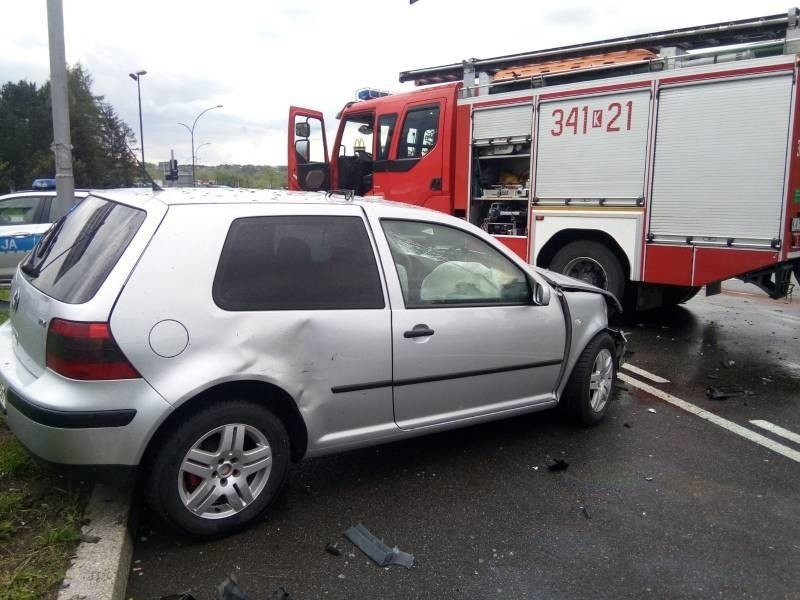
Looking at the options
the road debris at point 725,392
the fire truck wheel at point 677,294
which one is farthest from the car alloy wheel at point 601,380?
the fire truck wheel at point 677,294

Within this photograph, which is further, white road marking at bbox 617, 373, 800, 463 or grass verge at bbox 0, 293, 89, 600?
white road marking at bbox 617, 373, 800, 463

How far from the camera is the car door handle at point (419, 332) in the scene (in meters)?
3.46

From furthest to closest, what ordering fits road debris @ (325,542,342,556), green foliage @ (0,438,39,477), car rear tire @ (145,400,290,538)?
green foliage @ (0,438,39,477)
road debris @ (325,542,342,556)
car rear tire @ (145,400,290,538)

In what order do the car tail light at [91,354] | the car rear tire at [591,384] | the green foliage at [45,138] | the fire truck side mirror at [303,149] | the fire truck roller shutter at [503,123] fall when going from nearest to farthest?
the car tail light at [91,354] < the car rear tire at [591,384] < the fire truck roller shutter at [503,123] < the fire truck side mirror at [303,149] < the green foliage at [45,138]

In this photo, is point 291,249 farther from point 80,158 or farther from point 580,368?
point 80,158

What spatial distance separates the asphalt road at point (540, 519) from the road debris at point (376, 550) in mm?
42

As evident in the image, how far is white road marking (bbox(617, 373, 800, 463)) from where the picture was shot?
4261 mm

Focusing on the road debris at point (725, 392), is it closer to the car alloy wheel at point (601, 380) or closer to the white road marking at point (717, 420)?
the white road marking at point (717, 420)

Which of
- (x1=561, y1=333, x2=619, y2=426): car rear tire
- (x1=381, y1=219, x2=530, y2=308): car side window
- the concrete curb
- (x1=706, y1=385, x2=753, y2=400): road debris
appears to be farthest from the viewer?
(x1=706, y1=385, x2=753, y2=400): road debris

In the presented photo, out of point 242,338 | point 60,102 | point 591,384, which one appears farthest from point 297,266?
point 60,102

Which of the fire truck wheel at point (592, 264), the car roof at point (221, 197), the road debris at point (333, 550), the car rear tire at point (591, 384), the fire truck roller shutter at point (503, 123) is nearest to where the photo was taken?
the road debris at point (333, 550)

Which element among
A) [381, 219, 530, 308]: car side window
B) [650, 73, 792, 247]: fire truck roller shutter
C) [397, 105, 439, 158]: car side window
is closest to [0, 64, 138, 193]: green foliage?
[397, 105, 439, 158]: car side window

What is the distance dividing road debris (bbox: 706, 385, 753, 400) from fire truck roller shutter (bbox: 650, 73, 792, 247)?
5.24 feet

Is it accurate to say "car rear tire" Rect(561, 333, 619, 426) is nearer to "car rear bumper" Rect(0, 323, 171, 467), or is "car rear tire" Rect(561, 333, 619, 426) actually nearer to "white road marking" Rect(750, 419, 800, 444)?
"white road marking" Rect(750, 419, 800, 444)
